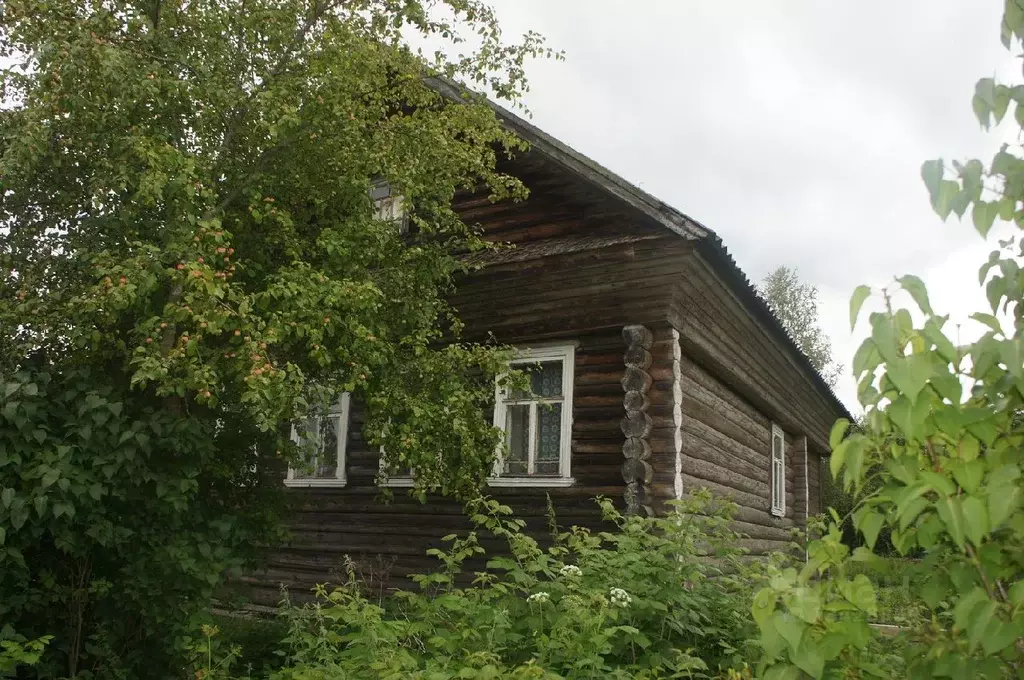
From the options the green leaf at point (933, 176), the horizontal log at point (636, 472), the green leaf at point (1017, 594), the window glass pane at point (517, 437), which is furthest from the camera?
the window glass pane at point (517, 437)

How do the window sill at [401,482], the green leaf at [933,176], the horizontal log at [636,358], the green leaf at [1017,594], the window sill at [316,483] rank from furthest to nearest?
the window sill at [316,483] < the window sill at [401,482] < the horizontal log at [636,358] < the green leaf at [933,176] < the green leaf at [1017,594]

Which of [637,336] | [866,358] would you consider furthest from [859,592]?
[637,336]

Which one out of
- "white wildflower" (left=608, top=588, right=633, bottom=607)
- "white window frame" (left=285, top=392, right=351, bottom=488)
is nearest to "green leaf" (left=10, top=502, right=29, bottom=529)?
"white wildflower" (left=608, top=588, right=633, bottom=607)

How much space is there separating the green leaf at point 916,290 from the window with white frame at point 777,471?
12754mm

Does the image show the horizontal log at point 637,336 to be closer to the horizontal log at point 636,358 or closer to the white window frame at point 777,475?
the horizontal log at point 636,358

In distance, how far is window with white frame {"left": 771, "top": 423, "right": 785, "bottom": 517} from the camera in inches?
558

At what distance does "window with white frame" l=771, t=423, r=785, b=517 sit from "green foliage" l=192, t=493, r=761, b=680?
305 inches

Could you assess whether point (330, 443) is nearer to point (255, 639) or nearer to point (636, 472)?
point (255, 639)

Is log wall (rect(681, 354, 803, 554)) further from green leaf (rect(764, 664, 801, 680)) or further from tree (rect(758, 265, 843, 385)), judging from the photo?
tree (rect(758, 265, 843, 385))

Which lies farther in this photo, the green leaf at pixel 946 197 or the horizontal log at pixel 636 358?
the horizontal log at pixel 636 358

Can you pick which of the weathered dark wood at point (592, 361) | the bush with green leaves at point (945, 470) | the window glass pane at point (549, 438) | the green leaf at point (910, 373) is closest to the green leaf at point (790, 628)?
the bush with green leaves at point (945, 470)

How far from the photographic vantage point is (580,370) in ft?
31.3

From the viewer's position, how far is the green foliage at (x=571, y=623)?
17.0 feet

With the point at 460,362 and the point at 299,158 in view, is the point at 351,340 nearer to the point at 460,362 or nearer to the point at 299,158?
the point at 460,362
